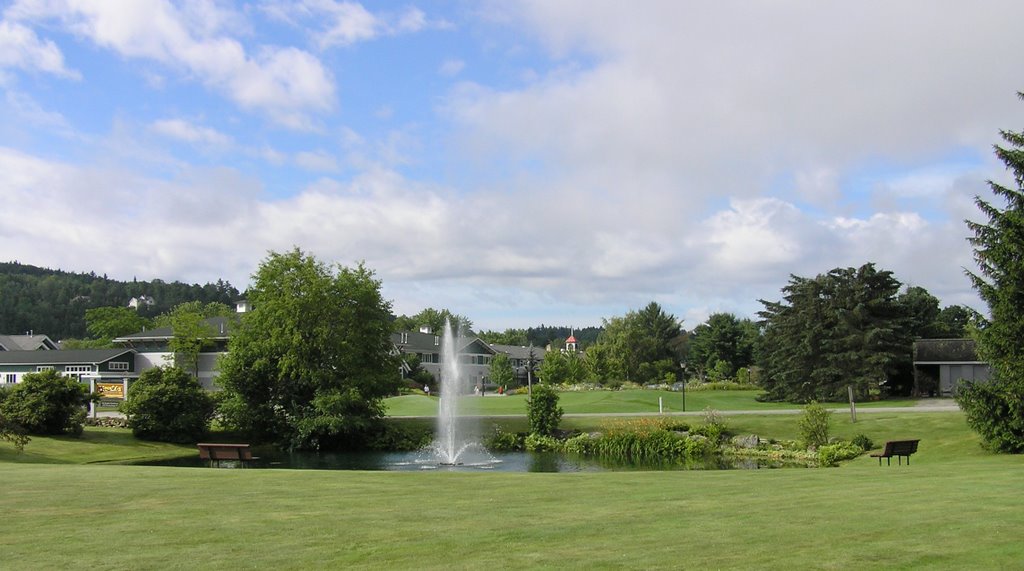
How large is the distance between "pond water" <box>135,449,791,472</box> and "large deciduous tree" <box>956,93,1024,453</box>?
8.20m

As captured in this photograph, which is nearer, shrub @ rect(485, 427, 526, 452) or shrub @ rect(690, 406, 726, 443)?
shrub @ rect(690, 406, 726, 443)

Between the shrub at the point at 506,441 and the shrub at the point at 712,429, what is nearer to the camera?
the shrub at the point at 712,429

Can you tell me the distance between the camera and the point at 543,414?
4347cm

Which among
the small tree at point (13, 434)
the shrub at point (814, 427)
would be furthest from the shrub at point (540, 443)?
the small tree at point (13, 434)

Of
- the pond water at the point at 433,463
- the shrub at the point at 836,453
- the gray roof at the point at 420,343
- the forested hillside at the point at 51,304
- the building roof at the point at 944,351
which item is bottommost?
the pond water at the point at 433,463

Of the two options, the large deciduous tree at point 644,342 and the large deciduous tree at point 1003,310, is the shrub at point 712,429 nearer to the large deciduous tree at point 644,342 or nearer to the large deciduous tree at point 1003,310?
the large deciduous tree at point 1003,310

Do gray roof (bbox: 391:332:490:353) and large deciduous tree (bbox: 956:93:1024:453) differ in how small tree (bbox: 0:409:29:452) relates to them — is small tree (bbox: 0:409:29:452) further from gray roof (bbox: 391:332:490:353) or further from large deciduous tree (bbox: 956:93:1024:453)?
gray roof (bbox: 391:332:490:353)

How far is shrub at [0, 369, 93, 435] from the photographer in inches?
1468

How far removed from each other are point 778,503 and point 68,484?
43.0ft

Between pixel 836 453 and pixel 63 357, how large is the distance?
7385cm

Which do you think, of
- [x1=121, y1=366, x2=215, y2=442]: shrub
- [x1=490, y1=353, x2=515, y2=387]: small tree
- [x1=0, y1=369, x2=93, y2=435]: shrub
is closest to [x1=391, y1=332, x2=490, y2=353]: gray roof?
[x1=490, y1=353, x2=515, y2=387]: small tree

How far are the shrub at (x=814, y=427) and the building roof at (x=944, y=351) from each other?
25774 millimetres

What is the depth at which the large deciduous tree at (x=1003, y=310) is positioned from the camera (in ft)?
79.3

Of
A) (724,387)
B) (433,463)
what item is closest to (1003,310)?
(433,463)
